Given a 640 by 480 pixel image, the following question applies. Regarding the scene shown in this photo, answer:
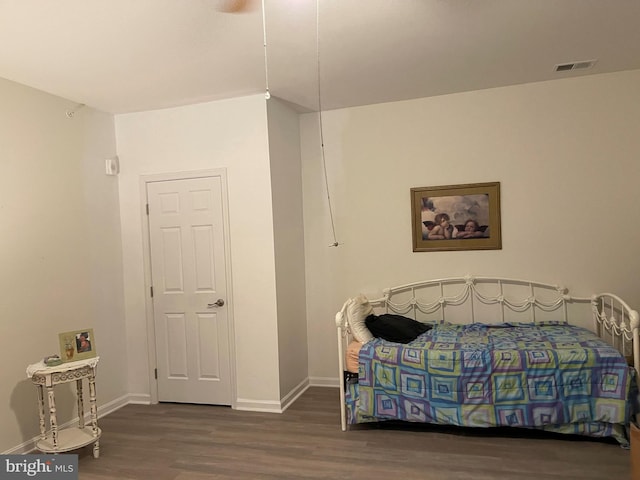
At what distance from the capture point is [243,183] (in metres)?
4.20

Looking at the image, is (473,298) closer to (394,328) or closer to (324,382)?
(394,328)

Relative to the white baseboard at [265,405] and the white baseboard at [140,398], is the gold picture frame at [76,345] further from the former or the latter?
the white baseboard at [265,405]

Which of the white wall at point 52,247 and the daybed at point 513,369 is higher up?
the white wall at point 52,247

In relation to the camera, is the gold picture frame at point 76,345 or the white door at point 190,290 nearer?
the gold picture frame at point 76,345

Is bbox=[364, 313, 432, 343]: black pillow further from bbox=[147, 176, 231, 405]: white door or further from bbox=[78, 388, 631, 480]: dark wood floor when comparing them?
bbox=[147, 176, 231, 405]: white door

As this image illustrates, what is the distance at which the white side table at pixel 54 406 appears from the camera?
10.5ft

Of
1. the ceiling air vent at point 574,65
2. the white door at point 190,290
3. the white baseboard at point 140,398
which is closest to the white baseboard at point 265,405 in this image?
the white door at point 190,290

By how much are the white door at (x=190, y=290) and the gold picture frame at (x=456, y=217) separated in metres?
1.74

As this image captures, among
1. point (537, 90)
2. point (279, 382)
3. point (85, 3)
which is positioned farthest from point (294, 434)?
point (537, 90)

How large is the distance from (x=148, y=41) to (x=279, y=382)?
8.91 ft

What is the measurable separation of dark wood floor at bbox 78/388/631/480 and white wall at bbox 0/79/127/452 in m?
0.60

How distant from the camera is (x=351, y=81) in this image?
3.90 meters

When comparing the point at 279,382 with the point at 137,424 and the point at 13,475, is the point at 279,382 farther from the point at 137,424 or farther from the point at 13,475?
the point at 13,475

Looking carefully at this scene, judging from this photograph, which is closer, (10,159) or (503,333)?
(10,159)
